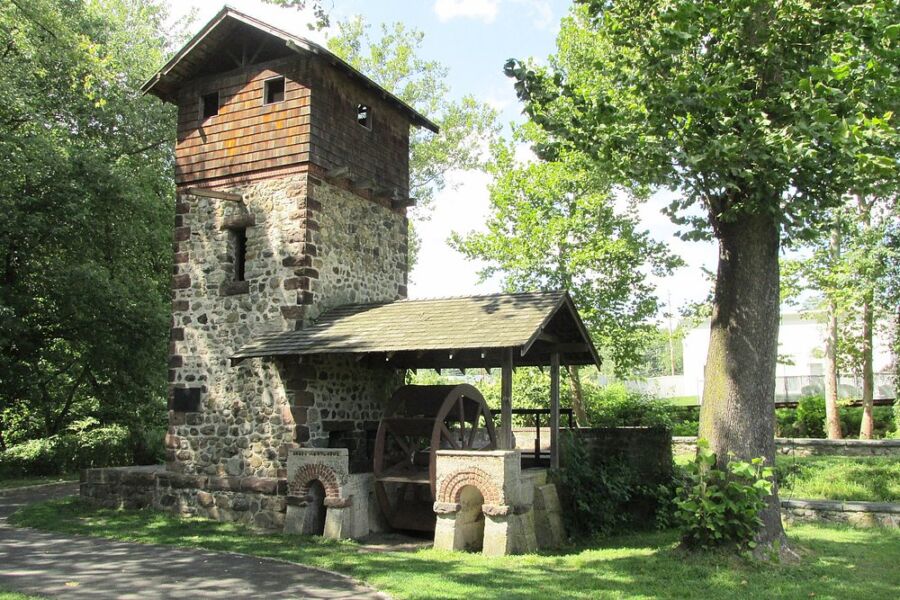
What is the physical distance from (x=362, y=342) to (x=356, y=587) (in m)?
3.72

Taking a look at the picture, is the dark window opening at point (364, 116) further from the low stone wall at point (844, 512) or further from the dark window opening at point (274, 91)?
the low stone wall at point (844, 512)

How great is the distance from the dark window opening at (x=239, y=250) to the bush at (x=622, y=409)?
34.5 ft

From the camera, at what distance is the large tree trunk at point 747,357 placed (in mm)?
8281

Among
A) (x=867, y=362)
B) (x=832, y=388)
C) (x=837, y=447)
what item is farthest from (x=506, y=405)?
(x=867, y=362)

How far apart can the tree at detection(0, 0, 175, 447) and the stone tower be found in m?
4.17

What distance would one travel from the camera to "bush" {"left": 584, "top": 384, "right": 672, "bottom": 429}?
1948 cm

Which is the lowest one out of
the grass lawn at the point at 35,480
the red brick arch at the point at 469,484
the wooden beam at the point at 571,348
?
the grass lawn at the point at 35,480

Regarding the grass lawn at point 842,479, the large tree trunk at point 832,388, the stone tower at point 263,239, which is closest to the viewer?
the stone tower at point 263,239

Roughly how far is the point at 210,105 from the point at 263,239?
2.94 meters

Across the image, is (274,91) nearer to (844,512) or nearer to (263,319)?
(263,319)

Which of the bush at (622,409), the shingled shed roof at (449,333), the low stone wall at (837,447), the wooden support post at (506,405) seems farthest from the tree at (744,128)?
the bush at (622,409)

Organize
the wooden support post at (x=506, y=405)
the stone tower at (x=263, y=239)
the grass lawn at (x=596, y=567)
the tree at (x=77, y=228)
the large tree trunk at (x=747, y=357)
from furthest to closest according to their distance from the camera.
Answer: the tree at (x=77, y=228) < the stone tower at (x=263, y=239) < the wooden support post at (x=506, y=405) < the large tree trunk at (x=747, y=357) < the grass lawn at (x=596, y=567)

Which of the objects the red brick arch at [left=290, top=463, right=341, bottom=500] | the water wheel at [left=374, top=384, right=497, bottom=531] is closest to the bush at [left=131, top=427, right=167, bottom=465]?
the water wheel at [left=374, top=384, right=497, bottom=531]

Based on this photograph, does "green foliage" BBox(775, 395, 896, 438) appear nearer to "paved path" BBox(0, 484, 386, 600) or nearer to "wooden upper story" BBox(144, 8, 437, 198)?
"wooden upper story" BBox(144, 8, 437, 198)
